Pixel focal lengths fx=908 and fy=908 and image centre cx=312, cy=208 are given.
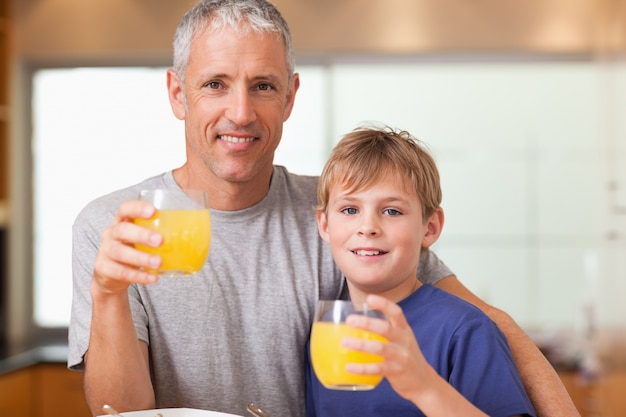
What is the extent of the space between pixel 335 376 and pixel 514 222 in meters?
3.54

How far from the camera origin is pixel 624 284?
412 cm

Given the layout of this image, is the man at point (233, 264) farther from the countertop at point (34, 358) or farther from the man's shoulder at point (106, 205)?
the countertop at point (34, 358)

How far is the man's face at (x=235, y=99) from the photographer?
2.01m

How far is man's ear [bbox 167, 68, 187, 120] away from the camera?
220 cm

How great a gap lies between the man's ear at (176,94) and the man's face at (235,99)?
0.33 feet

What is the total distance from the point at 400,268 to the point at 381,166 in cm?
22

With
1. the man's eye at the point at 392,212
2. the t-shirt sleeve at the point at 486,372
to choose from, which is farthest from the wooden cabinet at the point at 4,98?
the t-shirt sleeve at the point at 486,372

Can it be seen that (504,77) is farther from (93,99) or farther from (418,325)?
(418,325)

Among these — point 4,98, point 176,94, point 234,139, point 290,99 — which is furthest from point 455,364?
point 4,98

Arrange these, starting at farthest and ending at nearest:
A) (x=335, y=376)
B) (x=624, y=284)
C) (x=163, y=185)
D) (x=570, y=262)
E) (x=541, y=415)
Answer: (x=570, y=262), (x=624, y=284), (x=163, y=185), (x=541, y=415), (x=335, y=376)

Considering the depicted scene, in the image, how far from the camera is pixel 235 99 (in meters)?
2.00

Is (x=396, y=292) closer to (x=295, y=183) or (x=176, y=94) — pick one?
(x=295, y=183)

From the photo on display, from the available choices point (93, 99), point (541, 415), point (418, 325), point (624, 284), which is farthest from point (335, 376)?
point (93, 99)

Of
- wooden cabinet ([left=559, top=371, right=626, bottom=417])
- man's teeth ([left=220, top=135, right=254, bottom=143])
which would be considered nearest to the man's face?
man's teeth ([left=220, top=135, right=254, bottom=143])
